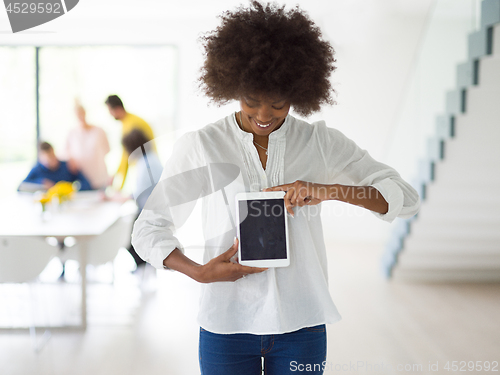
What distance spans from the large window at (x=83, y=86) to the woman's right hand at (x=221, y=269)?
4.85 m

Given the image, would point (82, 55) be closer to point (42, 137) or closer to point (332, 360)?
point (42, 137)

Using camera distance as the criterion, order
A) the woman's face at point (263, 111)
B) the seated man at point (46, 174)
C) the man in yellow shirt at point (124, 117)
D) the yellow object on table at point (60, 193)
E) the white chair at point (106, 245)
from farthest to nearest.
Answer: the seated man at point (46, 174), the man in yellow shirt at point (124, 117), the yellow object on table at point (60, 193), the white chair at point (106, 245), the woman's face at point (263, 111)

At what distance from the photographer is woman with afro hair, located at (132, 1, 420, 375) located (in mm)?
898

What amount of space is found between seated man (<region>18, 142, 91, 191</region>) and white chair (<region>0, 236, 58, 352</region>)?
138 centimetres

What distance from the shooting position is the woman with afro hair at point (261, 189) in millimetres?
898

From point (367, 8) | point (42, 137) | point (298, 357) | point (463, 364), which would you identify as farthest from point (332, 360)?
point (42, 137)

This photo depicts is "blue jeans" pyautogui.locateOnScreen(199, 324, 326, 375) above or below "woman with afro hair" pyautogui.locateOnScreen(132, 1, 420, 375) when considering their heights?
below

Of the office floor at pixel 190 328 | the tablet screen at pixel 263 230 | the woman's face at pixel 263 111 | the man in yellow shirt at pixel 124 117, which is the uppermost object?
the man in yellow shirt at pixel 124 117

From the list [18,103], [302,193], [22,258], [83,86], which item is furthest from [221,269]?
[18,103]

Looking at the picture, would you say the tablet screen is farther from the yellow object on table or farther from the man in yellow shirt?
the man in yellow shirt

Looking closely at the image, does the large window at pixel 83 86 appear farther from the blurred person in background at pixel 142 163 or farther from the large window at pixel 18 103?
the blurred person in background at pixel 142 163

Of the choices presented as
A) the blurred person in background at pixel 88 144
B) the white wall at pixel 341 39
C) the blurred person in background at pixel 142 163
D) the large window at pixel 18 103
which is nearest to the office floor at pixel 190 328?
the blurred person in background at pixel 142 163

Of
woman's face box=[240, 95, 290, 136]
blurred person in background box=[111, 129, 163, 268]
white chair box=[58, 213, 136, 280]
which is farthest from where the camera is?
blurred person in background box=[111, 129, 163, 268]

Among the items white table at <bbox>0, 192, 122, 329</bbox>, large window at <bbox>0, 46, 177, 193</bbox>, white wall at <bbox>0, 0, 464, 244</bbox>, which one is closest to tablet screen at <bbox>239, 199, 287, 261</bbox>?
white table at <bbox>0, 192, 122, 329</bbox>
